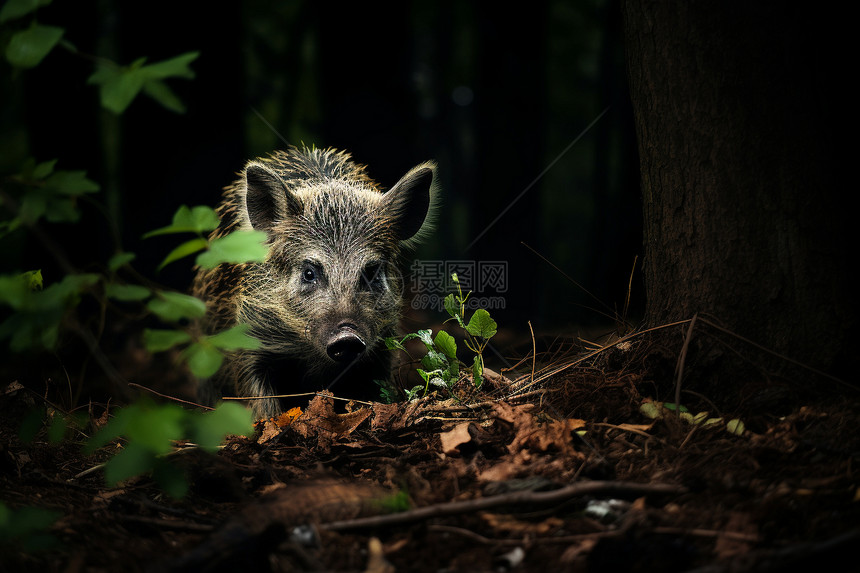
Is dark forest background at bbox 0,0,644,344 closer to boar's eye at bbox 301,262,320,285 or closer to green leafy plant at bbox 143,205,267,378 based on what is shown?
green leafy plant at bbox 143,205,267,378

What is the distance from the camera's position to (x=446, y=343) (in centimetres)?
290

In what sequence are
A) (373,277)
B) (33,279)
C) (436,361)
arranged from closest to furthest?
(33,279), (436,361), (373,277)

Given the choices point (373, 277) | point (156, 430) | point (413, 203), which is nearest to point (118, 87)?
point (156, 430)

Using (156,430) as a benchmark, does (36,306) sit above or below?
above

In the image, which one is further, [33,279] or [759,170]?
[33,279]

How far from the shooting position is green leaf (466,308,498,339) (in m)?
2.84

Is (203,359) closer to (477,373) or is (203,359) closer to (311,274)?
(477,373)

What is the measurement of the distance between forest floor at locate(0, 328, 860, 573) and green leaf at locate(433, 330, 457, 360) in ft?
0.95

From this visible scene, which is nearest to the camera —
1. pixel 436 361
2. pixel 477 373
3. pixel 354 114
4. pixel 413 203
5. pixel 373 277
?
pixel 477 373

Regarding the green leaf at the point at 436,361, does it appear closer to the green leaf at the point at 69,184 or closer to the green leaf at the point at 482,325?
the green leaf at the point at 482,325

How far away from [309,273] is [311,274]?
2 cm

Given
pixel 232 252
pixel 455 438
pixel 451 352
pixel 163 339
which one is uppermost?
pixel 232 252

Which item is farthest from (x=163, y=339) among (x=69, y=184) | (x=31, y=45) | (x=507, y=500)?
(x=507, y=500)

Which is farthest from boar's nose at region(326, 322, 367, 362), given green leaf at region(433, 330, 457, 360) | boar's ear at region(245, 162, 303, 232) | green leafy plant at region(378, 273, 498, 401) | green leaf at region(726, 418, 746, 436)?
green leaf at region(726, 418, 746, 436)
